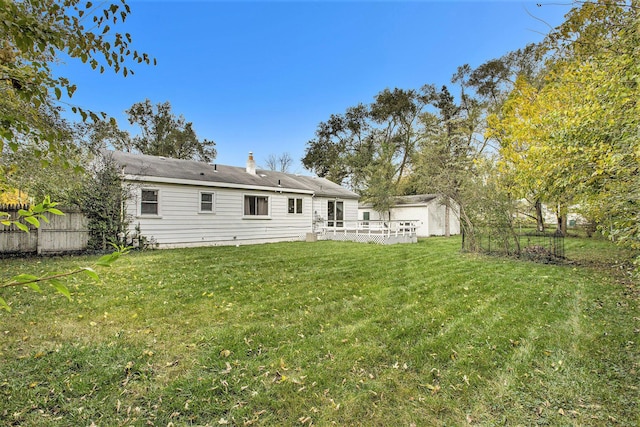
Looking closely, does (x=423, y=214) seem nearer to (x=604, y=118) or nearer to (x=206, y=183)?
(x=206, y=183)

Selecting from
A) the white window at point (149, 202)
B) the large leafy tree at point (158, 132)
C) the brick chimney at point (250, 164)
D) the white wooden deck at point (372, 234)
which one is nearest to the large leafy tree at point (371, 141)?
the white wooden deck at point (372, 234)

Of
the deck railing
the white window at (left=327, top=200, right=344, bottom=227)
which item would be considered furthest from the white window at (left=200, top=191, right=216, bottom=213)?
the white window at (left=327, top=200, right=344, bottom=227)

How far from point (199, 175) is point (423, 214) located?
14945mm

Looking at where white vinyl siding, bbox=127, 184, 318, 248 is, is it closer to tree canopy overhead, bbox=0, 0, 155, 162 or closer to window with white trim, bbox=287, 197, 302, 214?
window with white trim, bbox=287, 197, 302, 214

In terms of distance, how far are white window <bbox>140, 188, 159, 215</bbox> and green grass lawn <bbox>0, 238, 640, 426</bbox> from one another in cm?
570

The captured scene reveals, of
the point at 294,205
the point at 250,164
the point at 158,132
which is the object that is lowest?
the point at 294,205

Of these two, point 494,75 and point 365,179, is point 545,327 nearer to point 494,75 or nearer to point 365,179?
point 365,179

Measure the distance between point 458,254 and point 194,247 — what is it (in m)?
9.90

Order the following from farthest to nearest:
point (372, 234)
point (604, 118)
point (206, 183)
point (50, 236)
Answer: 1. point (372, 234)
2. point (206, 183)
3. point (50, 236)
4. point (604, 118)

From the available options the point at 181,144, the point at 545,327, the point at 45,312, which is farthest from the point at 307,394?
the point at 181,144

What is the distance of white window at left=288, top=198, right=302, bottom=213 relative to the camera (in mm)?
16000

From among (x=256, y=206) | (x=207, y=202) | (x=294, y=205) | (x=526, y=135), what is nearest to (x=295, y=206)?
(x=294, y=205)

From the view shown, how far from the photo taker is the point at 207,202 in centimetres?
1306

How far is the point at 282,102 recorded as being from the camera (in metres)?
20.4
